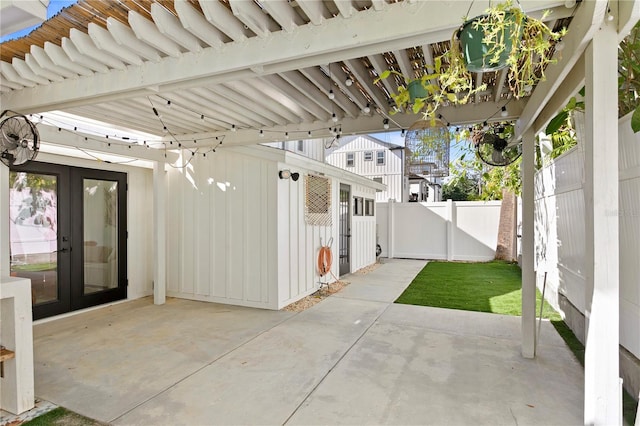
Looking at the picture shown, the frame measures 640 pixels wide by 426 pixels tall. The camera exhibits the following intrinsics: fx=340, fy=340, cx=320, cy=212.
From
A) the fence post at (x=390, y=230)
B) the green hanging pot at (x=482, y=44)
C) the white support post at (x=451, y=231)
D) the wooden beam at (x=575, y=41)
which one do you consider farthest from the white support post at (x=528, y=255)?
the fence post at (x=390, y=230)

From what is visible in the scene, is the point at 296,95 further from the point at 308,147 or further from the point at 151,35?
the point at 308,147

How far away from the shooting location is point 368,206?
9.84m

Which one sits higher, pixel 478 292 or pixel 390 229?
pixel 390 229

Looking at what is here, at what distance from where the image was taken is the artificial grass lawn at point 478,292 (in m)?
4.68

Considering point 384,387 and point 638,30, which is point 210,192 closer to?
point 384,387

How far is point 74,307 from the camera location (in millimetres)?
4941

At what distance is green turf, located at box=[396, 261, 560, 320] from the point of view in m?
5.26

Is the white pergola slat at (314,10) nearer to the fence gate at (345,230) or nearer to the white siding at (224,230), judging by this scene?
the white siding at (224,230)

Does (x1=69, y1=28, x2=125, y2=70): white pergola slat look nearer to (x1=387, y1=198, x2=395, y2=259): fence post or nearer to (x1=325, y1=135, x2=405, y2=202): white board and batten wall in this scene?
(x1=387, y1=198, x2=395, y2=259): fence post

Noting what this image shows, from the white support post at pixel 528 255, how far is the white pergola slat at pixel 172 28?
3126 millimetres

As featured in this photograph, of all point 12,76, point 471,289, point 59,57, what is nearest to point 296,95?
point 59,57

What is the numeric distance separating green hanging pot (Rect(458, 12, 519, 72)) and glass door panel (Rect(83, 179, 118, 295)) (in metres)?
5.49

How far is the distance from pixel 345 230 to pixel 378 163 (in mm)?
10130

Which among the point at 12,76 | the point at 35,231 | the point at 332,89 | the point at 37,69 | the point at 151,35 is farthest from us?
the point at 35,231
